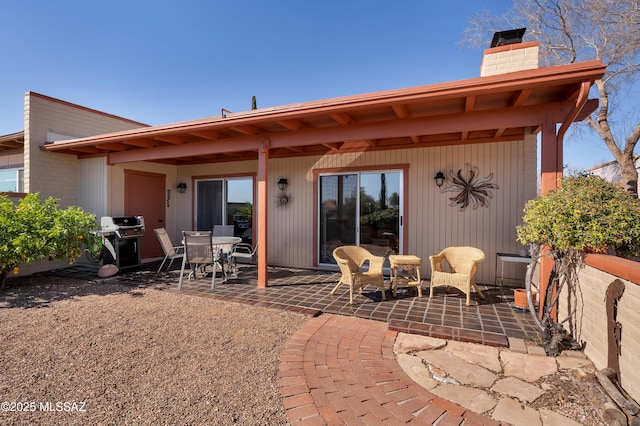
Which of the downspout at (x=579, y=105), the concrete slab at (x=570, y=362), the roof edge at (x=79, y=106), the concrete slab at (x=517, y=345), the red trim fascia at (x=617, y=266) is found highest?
the roof edge at (x=79, y=106)

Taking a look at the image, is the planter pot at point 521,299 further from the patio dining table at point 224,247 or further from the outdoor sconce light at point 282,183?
the outdoor sconce light at point 282,183

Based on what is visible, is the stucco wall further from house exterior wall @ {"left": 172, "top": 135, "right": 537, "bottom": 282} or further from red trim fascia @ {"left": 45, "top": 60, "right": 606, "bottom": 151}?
house exterior wall @ {"left": 172, "top": 135, "right": 537, "bottom": 282}

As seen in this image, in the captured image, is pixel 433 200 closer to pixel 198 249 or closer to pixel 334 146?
pixel 334 146

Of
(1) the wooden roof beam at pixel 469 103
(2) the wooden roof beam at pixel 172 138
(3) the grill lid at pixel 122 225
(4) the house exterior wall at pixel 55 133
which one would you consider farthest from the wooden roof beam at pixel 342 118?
(4) the house exterior wall at pixel 55 133

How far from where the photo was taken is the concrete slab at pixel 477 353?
2434 millimetres

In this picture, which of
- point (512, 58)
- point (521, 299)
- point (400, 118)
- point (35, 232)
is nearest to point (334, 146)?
point (400, 118)

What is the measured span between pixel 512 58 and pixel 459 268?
295 cm

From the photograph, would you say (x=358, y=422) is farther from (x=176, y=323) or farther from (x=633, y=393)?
(x=176, y=323)

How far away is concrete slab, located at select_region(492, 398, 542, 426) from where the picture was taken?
1.76 m

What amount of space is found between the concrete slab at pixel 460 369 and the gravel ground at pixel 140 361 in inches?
50.1

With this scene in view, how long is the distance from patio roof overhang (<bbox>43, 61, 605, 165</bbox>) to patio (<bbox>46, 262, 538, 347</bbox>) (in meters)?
2.17

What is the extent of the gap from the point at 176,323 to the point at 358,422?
230 cm

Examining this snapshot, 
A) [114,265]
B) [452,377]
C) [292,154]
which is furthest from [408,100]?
[114,265]

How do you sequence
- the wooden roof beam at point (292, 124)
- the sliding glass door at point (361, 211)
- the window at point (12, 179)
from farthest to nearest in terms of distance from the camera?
the window at point (12, 179) → the sliding glass door at point (361, 211) → the wooden roof beam at point (292, 124)
